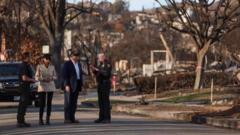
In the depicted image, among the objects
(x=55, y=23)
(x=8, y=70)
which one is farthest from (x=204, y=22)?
(x=55, y=23)

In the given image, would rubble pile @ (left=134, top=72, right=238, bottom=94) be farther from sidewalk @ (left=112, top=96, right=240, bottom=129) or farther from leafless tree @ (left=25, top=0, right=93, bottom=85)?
sidewalk @ (left=112, top=96, right=240, bottom=129)

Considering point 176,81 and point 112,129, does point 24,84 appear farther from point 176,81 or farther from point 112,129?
point 176,81

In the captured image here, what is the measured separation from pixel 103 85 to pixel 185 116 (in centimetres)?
392

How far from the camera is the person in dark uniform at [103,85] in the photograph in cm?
1880

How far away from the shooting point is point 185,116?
2197cm

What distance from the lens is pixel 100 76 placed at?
62.0 feet

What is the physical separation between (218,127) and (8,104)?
12876 mm

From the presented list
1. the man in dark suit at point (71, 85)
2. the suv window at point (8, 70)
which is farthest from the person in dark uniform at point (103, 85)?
the suv window at point (8, 70)

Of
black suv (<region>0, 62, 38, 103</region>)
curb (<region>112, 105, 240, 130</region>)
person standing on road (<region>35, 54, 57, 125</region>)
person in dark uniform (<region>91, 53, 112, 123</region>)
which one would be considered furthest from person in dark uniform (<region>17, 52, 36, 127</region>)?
black suv (<region>0, 62, 38, 103</region>)

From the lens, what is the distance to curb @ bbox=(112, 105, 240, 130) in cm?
1908

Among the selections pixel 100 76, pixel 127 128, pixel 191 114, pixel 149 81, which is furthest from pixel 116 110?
pixel 149 81

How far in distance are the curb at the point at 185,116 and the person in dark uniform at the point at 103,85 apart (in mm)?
2910

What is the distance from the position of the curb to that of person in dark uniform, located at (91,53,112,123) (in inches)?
115

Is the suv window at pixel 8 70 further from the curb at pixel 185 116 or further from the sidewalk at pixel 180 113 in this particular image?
the curb at pixel 185 116
